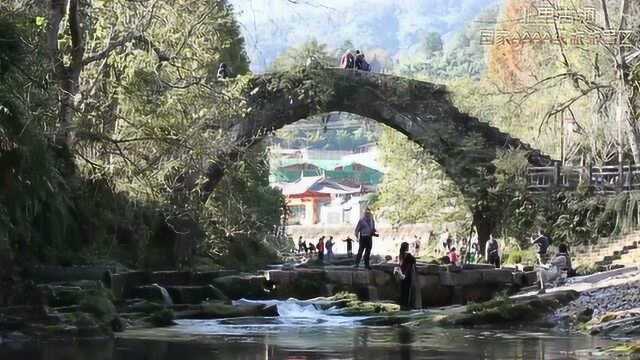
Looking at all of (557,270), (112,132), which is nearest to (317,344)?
(112,132)

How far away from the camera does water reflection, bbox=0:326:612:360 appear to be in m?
12.9

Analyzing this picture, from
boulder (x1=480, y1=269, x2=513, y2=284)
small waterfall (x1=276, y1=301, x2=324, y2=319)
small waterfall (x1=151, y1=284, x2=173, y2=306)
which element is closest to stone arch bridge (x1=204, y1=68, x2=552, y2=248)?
boulder (x1=480, y1=269, x2=513, y2=284)

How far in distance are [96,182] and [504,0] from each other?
51.1m

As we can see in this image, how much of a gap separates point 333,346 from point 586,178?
75.7ft

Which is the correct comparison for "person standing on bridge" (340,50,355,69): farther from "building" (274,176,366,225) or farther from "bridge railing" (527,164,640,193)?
"building" (274,176,366,225)

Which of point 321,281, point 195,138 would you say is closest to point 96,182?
point 195,138

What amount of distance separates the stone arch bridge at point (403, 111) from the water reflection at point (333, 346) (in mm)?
20328

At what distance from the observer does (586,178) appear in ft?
118

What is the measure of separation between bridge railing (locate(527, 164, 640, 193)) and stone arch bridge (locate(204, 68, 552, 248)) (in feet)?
4.43

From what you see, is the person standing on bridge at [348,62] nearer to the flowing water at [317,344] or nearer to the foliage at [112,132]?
the foliage at [112,132]

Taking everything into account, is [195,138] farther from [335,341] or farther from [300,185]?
[300,185]

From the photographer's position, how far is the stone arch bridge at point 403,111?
3797 centimetres

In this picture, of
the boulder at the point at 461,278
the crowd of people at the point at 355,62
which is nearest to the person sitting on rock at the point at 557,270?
the boulder at the point at 461,278

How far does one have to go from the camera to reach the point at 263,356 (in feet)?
42.8
